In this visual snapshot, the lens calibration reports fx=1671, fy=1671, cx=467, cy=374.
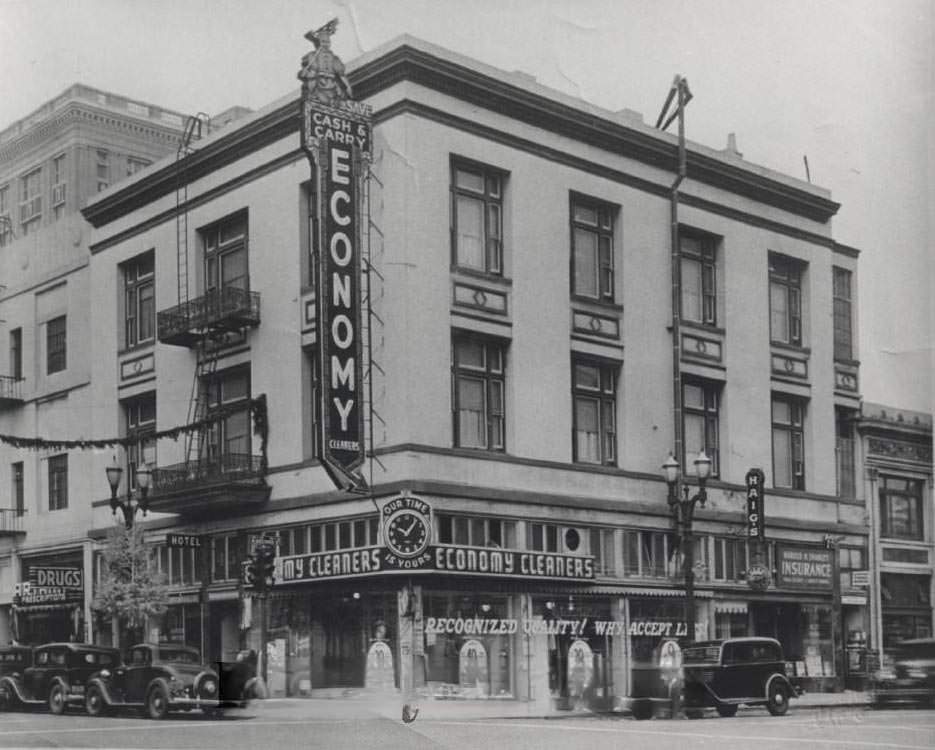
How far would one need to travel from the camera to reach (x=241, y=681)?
1409cm

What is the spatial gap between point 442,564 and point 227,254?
3.29m

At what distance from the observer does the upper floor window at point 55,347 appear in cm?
1541

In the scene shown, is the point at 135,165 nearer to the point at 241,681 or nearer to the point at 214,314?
the point at 214,314

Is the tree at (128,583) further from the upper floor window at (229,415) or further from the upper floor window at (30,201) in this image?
the upper floor window at (30,201)

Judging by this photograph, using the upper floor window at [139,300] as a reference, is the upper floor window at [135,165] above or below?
above

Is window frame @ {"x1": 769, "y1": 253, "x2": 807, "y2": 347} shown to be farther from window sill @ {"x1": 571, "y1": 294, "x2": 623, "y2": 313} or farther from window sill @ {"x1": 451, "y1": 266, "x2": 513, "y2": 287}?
window sill @ {"x1": 451, "y1": 266, "x2": 513, "y2": 287}

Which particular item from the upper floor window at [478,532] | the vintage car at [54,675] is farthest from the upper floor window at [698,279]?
the vintage car at [54,675]

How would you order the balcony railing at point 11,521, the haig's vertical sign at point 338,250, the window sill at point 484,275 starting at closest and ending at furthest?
the haig's vertical sign at point 338,250 → the window sill at point 484,275 → the balcony railing at point 11,521

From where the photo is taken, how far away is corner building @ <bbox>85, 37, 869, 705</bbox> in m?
14.0

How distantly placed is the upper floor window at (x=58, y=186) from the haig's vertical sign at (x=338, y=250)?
2.56 metres

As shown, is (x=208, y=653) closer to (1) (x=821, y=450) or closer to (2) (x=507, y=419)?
(2) (x=507, y=419)

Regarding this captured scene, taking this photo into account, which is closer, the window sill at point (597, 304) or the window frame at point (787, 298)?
the window sill at point (597, 304)

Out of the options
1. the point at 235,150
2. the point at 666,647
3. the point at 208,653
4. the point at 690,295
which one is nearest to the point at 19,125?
the point at 235,150

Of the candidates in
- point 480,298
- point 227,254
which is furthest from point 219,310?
point 480,298
